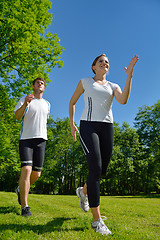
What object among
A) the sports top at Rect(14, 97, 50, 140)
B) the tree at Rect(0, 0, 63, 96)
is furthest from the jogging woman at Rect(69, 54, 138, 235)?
the tree at Rect(0, 0, 63, 96)

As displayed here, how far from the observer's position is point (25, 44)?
10.3 metres

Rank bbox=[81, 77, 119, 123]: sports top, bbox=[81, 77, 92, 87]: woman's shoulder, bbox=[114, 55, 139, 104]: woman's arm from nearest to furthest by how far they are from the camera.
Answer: bbox=[114, 55, 139, 104]: woman's arm < bbox=[81, 77, 119, 123]: sports top < bbox=[81, 77, 92, 87]: woman's shoulder

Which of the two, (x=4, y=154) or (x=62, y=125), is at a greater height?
(x=62, y=125)

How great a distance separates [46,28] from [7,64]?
3821 millimetres

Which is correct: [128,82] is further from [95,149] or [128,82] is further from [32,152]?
[32,152]

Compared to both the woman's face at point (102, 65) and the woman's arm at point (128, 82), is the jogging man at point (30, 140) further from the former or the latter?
the woman's arm at point (128, 82)

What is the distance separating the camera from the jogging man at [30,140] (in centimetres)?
435

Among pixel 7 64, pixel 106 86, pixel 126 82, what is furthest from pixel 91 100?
pixel 7 64

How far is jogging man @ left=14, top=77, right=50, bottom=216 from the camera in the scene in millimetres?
4352

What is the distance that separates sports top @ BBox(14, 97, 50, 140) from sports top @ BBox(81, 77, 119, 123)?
1539mm

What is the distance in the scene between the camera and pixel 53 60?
43.6 ft

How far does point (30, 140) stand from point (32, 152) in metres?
0.27

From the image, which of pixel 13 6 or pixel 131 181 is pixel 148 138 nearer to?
pixel 131 181

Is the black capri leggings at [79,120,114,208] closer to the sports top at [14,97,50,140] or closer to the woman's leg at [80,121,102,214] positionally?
the woman's leg at [80,121,102,214]
